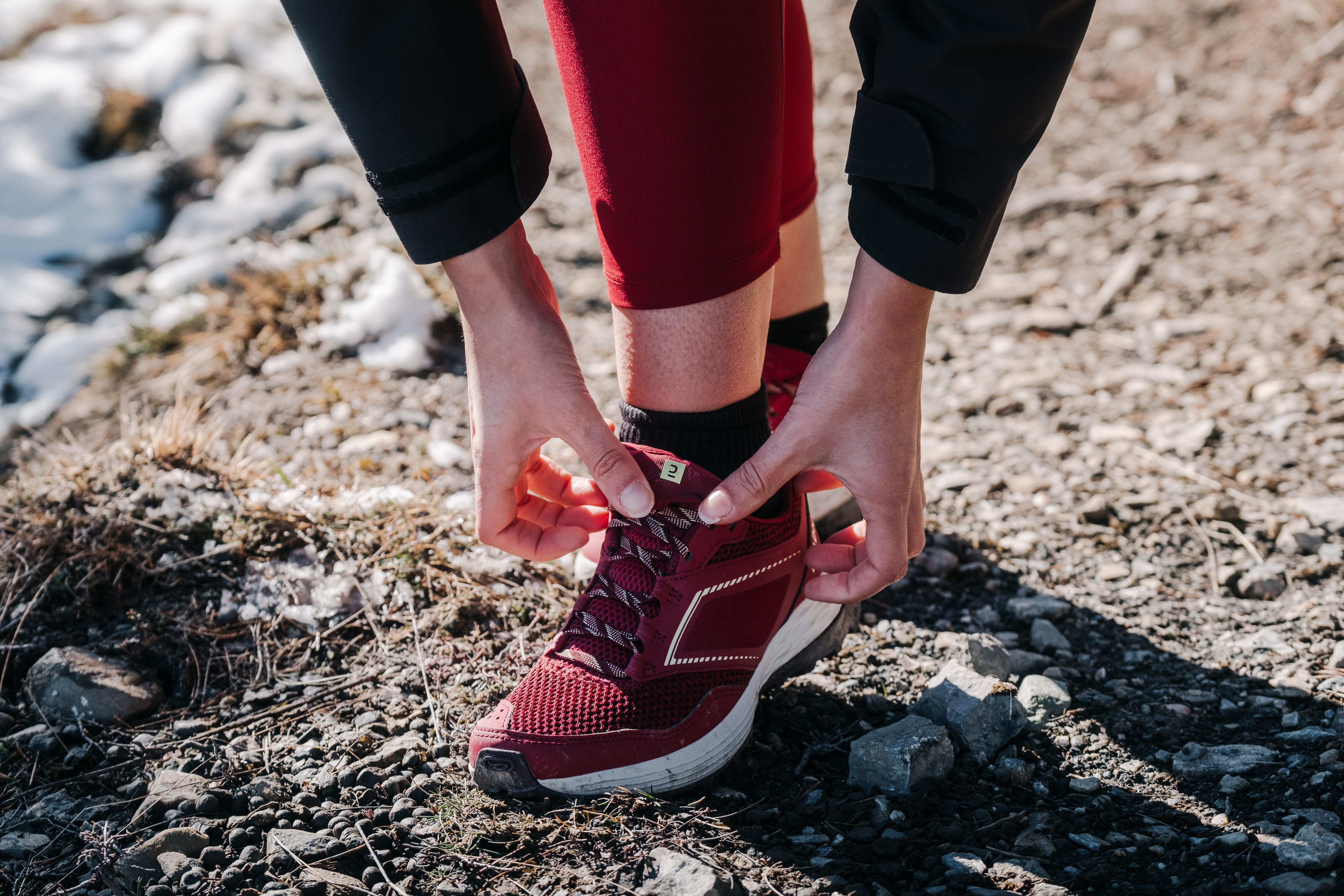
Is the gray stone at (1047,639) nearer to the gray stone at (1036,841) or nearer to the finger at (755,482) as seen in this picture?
the gray stone at (1036,841)

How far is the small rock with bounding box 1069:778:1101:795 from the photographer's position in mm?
1409

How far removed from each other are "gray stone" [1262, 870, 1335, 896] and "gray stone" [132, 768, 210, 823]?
157 centimetres

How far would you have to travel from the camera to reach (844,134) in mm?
4734

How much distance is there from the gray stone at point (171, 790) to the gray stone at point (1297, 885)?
1.57m

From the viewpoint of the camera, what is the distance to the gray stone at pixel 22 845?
53.6 inches

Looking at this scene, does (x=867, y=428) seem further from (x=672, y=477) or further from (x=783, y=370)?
(x=783, y=370)

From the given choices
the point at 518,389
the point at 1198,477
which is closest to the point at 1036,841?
the point at 518,389

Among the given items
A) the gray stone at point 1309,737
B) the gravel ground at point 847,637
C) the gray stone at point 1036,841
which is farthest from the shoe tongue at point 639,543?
the gray stone at point 1309,737

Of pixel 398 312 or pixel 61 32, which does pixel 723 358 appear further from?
pixel 61 32

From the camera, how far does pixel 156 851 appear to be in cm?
131

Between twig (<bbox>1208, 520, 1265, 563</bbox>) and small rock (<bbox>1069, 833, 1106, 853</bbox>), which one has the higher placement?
small rock (<bbox>1069, 833, 1106, 853</bbox>)

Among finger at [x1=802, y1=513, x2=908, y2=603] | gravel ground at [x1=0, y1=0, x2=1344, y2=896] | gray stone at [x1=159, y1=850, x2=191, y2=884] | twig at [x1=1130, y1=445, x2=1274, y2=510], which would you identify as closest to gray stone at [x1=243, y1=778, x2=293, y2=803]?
gravel ground at [x1=0, y1=0, x2=1344, y2=896]

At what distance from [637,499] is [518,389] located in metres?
0.27

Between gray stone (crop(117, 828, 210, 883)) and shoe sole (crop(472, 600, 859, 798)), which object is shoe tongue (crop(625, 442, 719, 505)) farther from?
gray stone (crop(117, 828, 210, 883))
